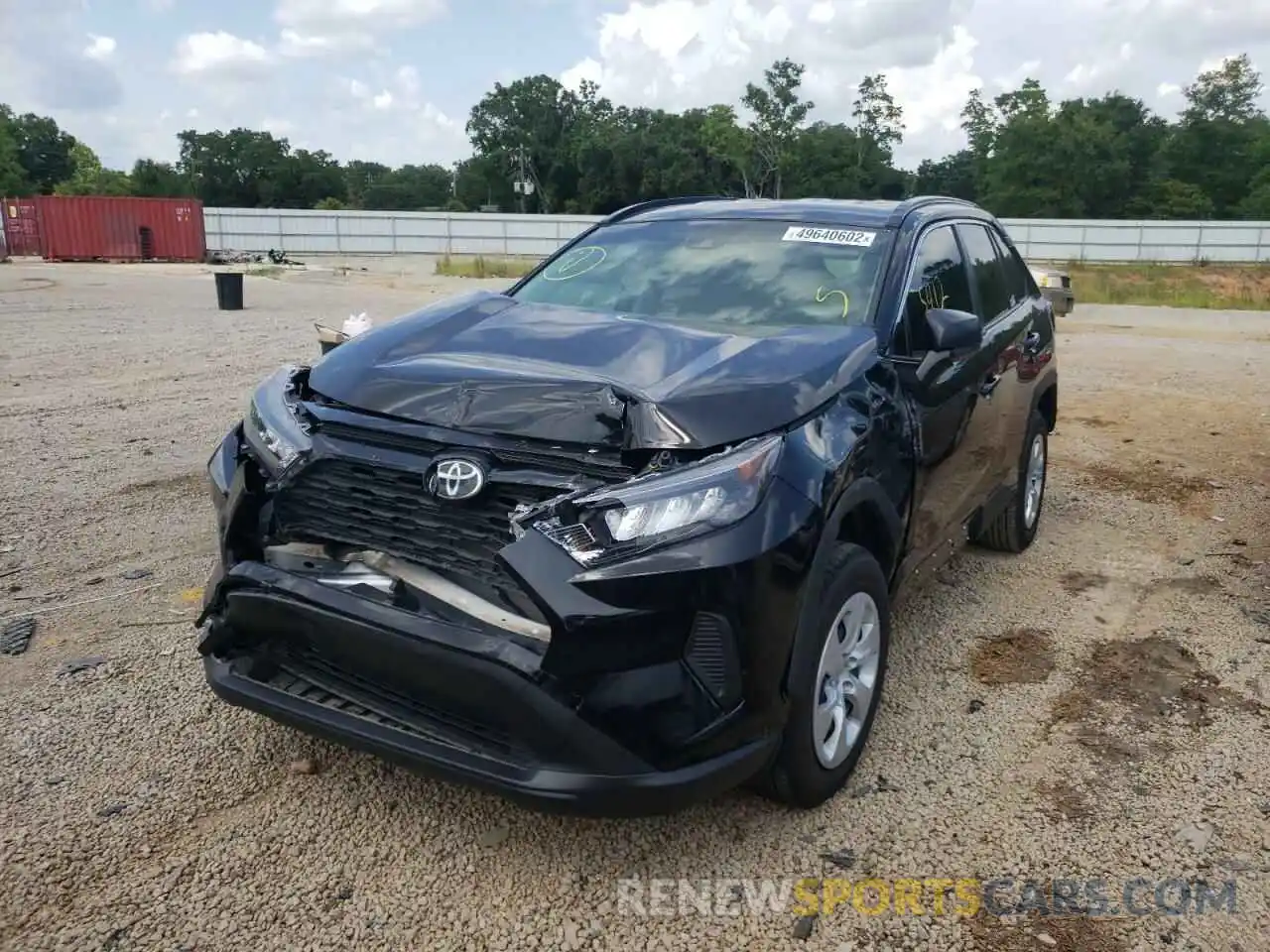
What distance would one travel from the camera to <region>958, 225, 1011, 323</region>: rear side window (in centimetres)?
468

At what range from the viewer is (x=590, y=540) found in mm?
2463

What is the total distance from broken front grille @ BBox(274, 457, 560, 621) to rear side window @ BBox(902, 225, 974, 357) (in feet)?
5.55

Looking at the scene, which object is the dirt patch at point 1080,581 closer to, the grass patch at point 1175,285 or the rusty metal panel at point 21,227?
the grass patch at point 1175,285

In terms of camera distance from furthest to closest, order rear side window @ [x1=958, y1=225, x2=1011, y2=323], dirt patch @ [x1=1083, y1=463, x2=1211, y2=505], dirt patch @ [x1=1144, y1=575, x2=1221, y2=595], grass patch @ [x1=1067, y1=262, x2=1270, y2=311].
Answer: grass patch @ [x1=1067, y1=262, x2=1270, y2=311] → dirt patch @ [x1=1083, y1=463, x2=1211, y2=505] → dirt patch @ [x1=1144, y1=575, x2=1221, y2=595] → rear side window @ [x1=958, y1=225, x2=1011, y2=323]

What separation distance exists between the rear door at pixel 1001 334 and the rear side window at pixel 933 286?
0.16m

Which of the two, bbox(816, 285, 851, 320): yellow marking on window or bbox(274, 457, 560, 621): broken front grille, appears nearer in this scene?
bbox(274, 457, 560, 621): broken front grille

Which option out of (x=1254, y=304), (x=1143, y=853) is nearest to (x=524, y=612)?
(x=1143, y=853)

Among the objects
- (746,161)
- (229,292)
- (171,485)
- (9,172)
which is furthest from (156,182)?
(171,485)

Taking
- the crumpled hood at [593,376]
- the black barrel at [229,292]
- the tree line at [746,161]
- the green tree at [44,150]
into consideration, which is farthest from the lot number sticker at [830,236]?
the green tree at [44,150]

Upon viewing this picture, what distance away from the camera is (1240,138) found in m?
67.2

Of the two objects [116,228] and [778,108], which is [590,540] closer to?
[116,228]

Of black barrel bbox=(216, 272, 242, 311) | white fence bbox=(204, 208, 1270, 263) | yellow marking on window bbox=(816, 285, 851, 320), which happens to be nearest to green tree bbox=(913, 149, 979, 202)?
white fence bbox=(204, 208, 1270, 263)

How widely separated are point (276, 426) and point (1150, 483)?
610 centimetres

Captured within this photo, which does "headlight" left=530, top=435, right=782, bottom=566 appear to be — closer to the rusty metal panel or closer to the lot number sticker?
the lot number sticker
